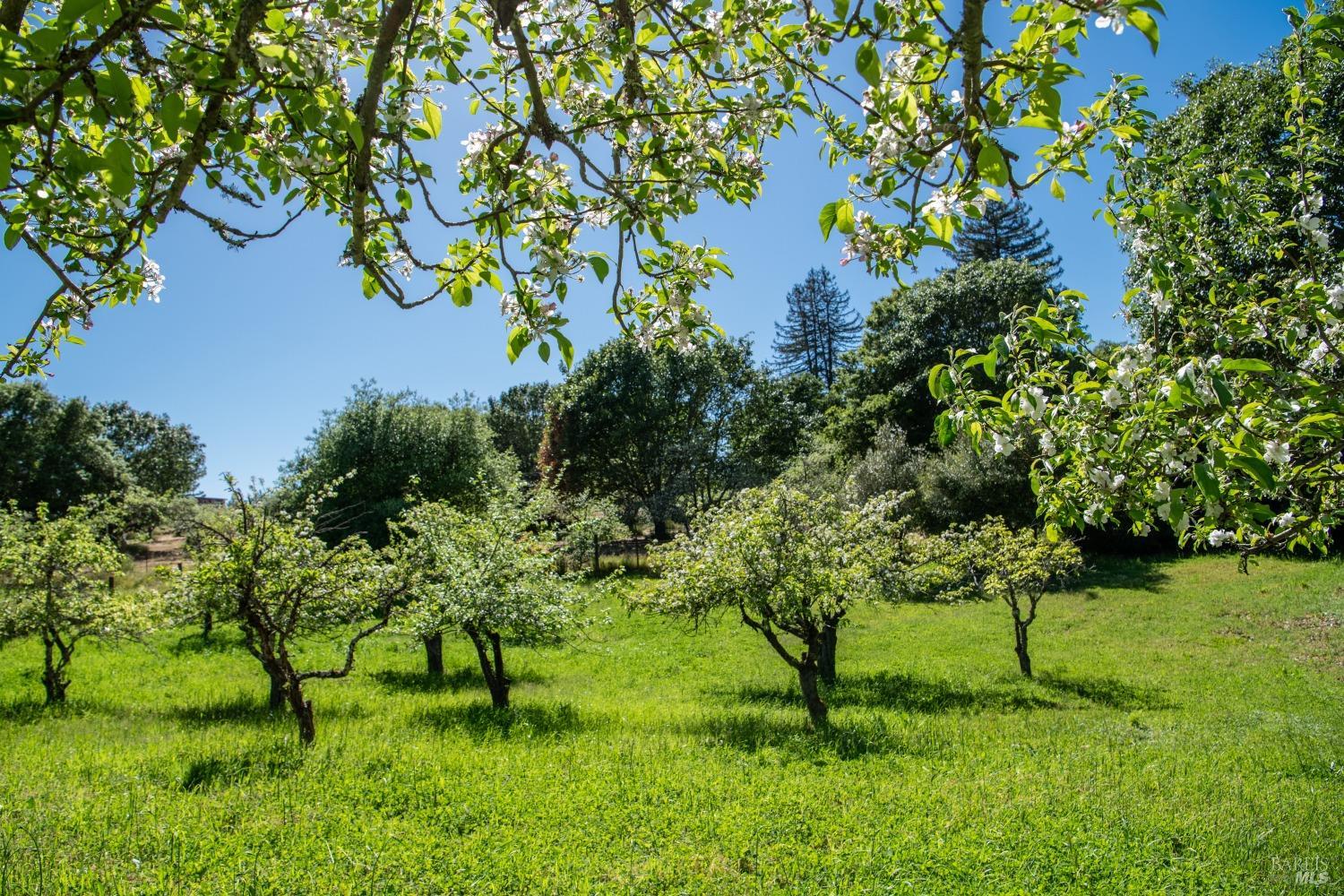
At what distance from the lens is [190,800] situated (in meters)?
5.99

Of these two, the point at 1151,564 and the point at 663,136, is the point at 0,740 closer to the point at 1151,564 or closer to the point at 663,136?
the point at 663,136

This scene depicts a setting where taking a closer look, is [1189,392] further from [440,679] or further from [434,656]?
[434,656]

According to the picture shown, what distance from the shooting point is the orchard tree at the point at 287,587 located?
25.2 ft

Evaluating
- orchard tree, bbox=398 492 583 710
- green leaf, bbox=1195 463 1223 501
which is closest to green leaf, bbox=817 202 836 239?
green leaf, bbox=1195 463 1223 501

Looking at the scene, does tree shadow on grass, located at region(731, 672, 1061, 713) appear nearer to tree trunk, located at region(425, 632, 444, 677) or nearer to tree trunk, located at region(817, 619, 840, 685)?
tree trunk, located at region(817, 619, 840, 685)

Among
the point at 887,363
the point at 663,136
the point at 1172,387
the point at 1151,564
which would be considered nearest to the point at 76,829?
the point at 663,136

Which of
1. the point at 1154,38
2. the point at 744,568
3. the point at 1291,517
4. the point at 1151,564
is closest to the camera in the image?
the point at 1154,38

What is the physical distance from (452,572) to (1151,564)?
24671mm

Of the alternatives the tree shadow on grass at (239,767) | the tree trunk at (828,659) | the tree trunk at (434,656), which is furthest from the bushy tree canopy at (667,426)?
the tree shadow on grass at (239,767)

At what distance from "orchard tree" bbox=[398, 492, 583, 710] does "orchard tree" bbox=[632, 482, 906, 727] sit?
5.32 ft

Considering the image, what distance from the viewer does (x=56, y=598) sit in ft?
36.9

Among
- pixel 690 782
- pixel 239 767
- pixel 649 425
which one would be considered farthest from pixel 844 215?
pixel 649 425

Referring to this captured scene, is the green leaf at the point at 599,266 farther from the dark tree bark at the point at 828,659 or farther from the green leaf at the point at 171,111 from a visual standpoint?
the dark tree bark at the point at 828,659

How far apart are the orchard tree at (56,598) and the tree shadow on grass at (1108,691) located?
1641 centimetres
